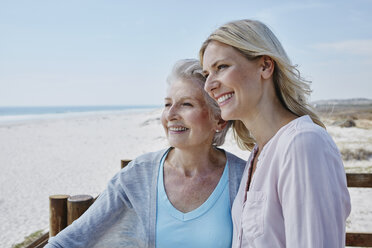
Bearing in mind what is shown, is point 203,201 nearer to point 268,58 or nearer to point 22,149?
point 268,58

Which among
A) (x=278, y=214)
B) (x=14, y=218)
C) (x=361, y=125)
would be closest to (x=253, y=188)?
(x=278, y=214)

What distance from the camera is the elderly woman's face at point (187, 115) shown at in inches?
87.0

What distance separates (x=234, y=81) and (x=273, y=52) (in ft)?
0.79

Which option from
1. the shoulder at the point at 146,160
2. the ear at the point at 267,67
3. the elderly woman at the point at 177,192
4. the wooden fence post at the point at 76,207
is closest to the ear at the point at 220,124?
the elderly woman at the point at 177,192

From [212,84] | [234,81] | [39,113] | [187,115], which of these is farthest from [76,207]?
[39,113]

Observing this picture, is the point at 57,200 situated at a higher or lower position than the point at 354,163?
higher

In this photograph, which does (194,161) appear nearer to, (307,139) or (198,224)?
(198,224)

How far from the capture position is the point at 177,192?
7.11ft

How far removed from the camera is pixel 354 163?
30.6 ft

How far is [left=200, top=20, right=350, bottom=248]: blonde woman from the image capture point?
4.01ft

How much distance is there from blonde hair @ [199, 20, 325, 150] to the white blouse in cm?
28

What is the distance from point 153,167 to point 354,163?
340 inches

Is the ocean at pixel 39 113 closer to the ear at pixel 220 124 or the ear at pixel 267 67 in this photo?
the ear at pixel 220 124

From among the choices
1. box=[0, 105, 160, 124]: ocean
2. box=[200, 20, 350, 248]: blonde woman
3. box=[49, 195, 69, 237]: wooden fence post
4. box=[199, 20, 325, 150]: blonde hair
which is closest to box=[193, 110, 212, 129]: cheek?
box=[200, 20, 350, 248]: blonde woman
